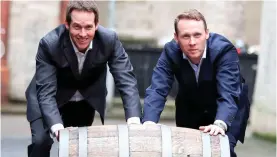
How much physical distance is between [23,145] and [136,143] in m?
4.67

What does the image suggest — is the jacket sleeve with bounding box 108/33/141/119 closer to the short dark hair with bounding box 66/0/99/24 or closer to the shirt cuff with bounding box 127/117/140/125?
the shirt cuff with bounding box 127/117/140/125

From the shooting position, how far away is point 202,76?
4461 mm

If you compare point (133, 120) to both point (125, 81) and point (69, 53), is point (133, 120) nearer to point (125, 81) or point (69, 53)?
point (125, 81)

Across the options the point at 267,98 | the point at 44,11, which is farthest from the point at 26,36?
the point at 267,98

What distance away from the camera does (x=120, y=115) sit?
1097cm

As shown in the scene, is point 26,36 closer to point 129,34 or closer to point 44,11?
point 44,11

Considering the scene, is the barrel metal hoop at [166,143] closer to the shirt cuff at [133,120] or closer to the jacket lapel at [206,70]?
the shirt cuff at [133,120]

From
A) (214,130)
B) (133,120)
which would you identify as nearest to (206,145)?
(214,130)

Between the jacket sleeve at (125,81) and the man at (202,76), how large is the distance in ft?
0.24

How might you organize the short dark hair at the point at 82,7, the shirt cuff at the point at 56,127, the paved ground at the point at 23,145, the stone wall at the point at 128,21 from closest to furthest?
the short dark hair at the point at 82,7 < the shirt cuff at the point at 56,127 < the paved ground at the point at 23,145 < the stone wall at the point at 128,21

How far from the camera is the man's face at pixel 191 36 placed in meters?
4.12

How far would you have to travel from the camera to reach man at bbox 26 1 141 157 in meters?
4.20

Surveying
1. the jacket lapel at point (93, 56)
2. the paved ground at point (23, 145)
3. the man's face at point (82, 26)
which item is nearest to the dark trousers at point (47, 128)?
the jacket lapel at point (93, 56)

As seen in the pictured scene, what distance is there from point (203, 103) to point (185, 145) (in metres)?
0.95
